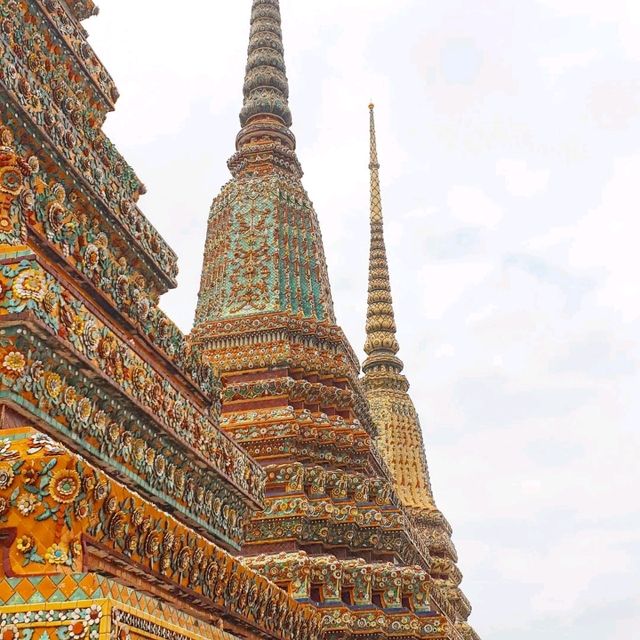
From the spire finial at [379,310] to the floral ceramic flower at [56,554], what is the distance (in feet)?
82.6

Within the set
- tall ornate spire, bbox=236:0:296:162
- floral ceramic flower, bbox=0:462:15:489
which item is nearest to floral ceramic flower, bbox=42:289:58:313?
floral ceramic flower, bbox=0:462:15:489

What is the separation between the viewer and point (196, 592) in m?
5.51

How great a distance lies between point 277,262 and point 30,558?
38.4ft

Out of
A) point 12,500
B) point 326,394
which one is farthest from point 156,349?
point 326,394

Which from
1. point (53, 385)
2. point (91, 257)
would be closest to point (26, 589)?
point (53, 385)

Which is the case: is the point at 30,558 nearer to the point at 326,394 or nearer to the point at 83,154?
the point at 83,154

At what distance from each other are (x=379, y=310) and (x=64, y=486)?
26568 mm

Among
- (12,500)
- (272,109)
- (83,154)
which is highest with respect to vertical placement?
(272,109)

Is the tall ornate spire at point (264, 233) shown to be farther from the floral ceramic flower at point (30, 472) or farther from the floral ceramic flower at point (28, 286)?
the floral ceramic flower at point (30, 472)

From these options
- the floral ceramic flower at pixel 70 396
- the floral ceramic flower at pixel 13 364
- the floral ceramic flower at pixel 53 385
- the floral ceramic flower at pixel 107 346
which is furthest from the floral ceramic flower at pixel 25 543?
the floral ceramic flower at pixel 107 346

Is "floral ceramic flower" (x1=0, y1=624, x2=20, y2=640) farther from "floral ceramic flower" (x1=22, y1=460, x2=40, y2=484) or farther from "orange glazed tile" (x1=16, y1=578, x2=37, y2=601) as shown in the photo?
"floral ceramic flower" (x1=22, y1=460, x2=40, y2=484)

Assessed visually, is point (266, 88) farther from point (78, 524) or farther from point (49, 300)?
point (78, 524)

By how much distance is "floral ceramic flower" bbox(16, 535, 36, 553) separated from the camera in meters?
3.87

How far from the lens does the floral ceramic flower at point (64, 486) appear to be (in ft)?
12.8
